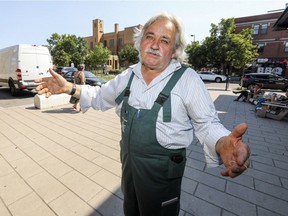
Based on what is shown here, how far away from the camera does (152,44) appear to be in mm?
A: 1483

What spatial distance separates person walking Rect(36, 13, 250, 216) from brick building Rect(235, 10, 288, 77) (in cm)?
3227

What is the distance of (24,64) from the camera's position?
8727mm

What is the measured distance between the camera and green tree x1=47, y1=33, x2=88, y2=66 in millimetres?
30344

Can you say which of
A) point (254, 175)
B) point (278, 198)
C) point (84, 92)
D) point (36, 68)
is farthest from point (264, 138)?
point (36, 68)

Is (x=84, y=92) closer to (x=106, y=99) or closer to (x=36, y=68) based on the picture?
(x=106, y=99)

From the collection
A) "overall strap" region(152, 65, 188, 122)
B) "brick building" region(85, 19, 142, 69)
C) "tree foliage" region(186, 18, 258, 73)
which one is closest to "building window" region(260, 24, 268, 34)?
"tree foliage" region(186, 18, 258, 73)

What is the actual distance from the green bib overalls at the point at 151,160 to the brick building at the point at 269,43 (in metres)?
32.5

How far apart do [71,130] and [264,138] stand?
17.9ft

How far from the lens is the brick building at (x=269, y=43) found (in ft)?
87.4

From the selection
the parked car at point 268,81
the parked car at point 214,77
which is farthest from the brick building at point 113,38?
the parked car at point 268,81

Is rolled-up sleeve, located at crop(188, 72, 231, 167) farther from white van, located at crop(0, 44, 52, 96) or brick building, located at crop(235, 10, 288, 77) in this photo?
brick building, located at crop(235, 10, 288, 77)

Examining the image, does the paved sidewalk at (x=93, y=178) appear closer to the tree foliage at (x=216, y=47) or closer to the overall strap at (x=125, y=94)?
the overall strap at (x=125, y=94)

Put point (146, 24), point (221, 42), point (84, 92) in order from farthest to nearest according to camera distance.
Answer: point (221, 42), point (84, 92), point (146, 24)

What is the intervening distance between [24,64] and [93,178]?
8.50 meters
